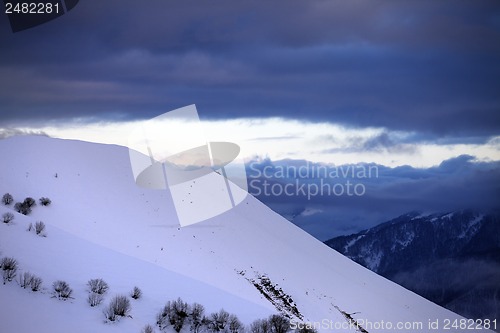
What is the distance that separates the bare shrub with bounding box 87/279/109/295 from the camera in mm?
26953

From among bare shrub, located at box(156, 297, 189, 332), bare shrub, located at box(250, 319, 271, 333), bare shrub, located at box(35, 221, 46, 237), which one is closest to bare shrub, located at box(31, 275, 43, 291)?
bare shrub, located at box(156, 297, 189, 332)

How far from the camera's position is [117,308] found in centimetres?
2577

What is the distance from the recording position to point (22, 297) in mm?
24594

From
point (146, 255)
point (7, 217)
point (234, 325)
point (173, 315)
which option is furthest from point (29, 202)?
point (234, 325)

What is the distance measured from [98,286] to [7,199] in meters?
15.1

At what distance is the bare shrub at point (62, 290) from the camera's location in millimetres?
25734

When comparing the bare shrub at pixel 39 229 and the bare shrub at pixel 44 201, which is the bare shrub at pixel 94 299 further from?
the bare shrub at pixel 44 201

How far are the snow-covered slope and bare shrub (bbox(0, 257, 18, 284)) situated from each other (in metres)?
0.59

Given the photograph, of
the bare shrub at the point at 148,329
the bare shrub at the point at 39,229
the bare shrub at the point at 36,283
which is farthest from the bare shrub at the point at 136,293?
the bare shrub at the point at 39,229

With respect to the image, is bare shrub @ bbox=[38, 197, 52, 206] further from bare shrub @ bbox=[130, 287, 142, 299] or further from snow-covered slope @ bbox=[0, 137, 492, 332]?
bare shrub @ bbox=[130, 287, 142, 299]

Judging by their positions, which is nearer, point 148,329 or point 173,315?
point 148,329

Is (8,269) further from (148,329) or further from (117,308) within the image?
(148,329)

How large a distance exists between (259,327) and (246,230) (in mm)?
26655

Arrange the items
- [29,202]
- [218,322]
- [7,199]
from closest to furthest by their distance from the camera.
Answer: [218,322], [7,199], [29,202]
